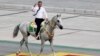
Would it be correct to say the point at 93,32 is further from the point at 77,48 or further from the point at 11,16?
the point at 11,16

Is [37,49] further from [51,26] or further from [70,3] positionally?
[70,3]

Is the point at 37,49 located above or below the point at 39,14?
below

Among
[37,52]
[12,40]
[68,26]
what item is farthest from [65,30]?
[37,52]

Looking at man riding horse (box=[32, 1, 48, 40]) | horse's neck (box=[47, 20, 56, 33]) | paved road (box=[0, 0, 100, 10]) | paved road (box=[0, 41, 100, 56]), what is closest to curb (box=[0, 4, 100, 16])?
paved road (box=[0, 0, 100, 10])

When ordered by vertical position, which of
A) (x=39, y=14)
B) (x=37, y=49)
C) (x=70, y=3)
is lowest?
(x=70, y=3)

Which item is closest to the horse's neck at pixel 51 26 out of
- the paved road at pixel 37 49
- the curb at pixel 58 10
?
the paved road at pixel 37 49

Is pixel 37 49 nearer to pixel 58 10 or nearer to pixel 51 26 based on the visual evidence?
pixel 51 26

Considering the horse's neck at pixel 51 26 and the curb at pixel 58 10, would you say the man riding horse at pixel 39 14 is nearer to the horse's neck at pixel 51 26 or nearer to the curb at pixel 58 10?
the horse's neck at pixel 51 26

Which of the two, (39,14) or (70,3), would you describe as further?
(70,3)

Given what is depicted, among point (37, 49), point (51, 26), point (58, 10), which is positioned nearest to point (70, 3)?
point (58, 10)

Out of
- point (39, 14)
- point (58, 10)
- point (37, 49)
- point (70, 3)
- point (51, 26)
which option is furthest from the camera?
point (70, 3)

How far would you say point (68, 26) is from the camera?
2489cm

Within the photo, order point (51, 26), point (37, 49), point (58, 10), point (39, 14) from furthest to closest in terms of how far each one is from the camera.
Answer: point (58, 10)
point (37, 49)
point (39, 14)
point (51, 26)

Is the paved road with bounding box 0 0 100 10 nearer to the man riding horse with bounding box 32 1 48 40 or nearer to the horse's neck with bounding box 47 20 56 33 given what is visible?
the man riding horse with bounding box 32 1 48 40
